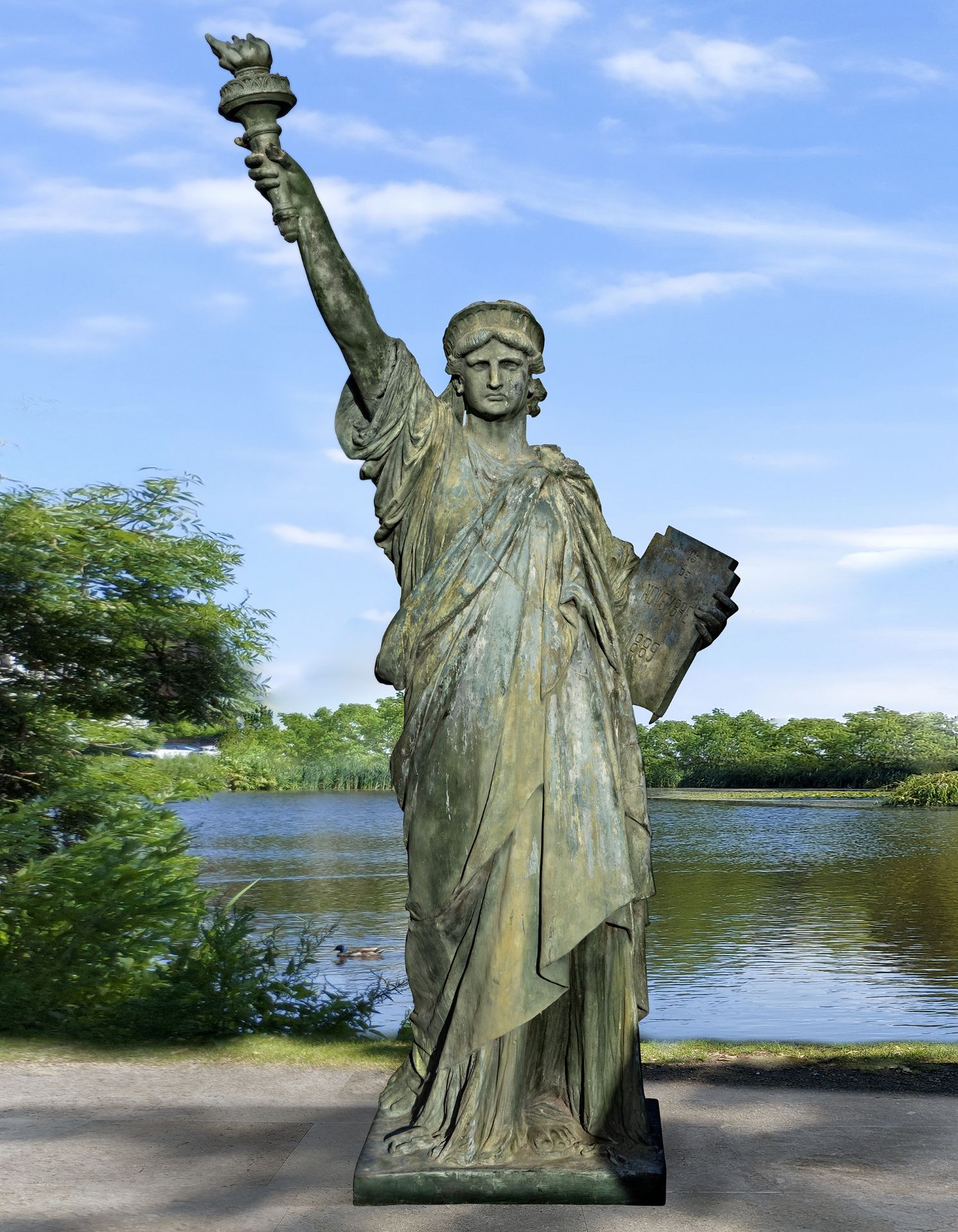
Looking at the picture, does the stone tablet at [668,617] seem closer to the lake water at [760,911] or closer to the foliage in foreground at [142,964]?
the foliage in foreground at [142,964]

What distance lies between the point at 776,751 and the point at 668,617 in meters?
55.7

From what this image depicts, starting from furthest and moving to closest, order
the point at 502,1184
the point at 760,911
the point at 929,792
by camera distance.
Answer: the point at 929,792 → the point at 760,911 → the point at 502,1184

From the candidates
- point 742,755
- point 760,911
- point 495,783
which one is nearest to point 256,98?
point 495,783

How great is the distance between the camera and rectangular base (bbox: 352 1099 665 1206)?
3.62m

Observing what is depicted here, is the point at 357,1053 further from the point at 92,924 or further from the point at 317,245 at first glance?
the point at 317,245

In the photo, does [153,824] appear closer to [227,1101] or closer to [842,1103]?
[227,1101]

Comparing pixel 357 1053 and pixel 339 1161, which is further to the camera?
pixel 357 1053

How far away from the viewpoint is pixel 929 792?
4253cm

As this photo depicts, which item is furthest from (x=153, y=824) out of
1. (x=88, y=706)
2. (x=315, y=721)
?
(x=315, y=721)

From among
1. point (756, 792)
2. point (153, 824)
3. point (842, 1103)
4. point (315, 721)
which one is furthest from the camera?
point (315, 721)

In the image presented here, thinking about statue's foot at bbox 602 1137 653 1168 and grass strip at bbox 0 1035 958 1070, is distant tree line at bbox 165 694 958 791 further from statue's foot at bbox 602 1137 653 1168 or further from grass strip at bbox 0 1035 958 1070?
statue's foot at bbox 602 1137 653 1168

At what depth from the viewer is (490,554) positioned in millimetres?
3902

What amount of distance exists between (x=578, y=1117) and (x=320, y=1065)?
113 inches

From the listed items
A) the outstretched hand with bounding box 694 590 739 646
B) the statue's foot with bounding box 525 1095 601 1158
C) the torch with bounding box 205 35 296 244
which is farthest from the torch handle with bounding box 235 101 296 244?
the statue's foot with bounding box 525 1095 601 1158
